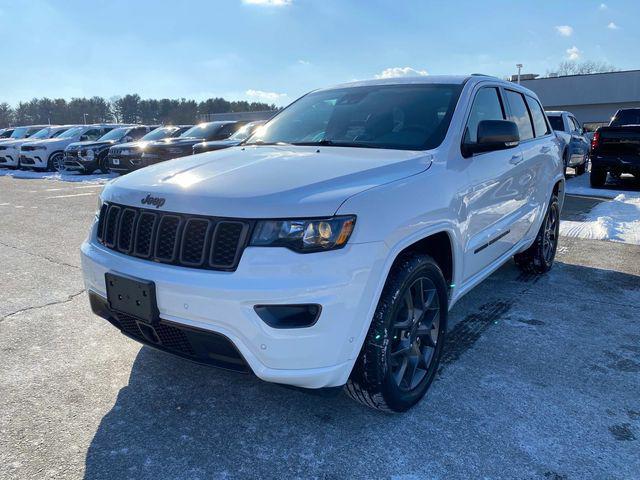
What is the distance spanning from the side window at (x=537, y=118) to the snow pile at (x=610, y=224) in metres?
2.42

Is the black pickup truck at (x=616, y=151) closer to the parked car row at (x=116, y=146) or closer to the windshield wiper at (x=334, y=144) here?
the parked car row at (x=116, y=146)

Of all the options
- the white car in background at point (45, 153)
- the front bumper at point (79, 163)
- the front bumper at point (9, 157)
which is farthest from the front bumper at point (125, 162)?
the front bumper at point (9, 157)

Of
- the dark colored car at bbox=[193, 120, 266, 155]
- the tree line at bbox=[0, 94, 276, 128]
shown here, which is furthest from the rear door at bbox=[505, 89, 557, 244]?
the tree line at bbox=[0, 94, 276, 128]

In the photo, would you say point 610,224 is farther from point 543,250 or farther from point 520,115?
point 520,115

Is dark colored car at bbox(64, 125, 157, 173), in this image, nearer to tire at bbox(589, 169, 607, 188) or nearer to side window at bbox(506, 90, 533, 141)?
tire at bbox(589, 169, 607, 188)

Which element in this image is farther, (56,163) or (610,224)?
(56,163)

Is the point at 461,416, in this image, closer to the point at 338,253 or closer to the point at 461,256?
the point at 461,256

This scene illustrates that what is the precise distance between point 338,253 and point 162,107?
8951cm

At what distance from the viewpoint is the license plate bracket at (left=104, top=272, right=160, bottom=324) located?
231 cm

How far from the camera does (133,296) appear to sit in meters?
2.38

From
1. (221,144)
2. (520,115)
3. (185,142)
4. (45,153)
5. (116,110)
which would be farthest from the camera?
(116,110)

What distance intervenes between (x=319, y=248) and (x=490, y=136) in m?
1.56

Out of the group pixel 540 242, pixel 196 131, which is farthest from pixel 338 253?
pixel 196 131

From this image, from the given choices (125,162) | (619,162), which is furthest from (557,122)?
(125,162)
